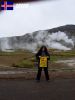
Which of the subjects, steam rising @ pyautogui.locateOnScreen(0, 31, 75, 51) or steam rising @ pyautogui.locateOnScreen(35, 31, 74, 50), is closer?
steam rising @ pyautogui.locateOnScreen(0, 31, 75, 51)

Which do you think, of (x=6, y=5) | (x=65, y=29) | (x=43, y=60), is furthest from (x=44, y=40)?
(x=43, y=60)

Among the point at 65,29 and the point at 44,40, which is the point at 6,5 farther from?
the point at 65,29

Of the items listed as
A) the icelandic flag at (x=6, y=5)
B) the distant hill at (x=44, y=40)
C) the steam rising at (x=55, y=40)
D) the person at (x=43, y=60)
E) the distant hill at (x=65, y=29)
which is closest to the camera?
the person at (x=43, y=60)

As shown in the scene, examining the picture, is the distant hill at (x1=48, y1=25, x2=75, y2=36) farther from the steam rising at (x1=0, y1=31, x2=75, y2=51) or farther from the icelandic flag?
the icelandic flag

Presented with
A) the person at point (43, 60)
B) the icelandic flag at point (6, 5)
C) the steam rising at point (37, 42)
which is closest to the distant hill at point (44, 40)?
the steam rising at point (37, 42)

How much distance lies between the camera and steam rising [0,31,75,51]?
73.7 ft

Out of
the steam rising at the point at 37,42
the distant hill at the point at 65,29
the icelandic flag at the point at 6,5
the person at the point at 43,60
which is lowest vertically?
the person at the point at 43,60

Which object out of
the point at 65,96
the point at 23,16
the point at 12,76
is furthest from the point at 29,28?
the point at 65,96

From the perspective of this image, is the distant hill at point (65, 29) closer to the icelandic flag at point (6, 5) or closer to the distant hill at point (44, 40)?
the distant hill at point (44, 40)

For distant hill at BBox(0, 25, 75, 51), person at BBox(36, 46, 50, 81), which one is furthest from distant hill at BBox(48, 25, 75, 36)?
person at BBox(36, 46, 50, 81)

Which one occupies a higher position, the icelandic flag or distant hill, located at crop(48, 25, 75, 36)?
the icelandic flag

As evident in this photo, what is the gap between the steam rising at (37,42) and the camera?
22.5m

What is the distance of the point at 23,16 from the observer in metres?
22.2

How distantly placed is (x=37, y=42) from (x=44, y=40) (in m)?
0.37
